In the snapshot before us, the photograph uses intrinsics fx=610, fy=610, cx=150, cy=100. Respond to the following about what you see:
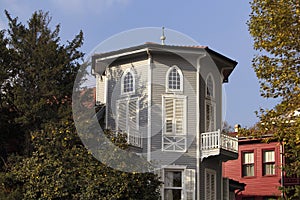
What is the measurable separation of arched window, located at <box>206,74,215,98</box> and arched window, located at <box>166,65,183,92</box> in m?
1.49

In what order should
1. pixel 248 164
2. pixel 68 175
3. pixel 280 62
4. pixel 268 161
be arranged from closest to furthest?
1. pixel 280 62
2. pixel 68 175
3. pixel 268 161
4. pixel 248 164

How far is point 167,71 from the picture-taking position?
27031mm

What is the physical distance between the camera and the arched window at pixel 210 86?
28.0m

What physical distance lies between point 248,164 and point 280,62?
20.0 meters

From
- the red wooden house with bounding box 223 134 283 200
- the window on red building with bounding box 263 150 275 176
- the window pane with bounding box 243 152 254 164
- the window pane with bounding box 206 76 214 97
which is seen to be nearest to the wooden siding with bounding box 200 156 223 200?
the window pane with bounding box 206 76 214 97

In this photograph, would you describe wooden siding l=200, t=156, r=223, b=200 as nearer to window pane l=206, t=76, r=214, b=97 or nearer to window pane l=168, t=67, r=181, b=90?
window pane l=206, t=76, r=214, b=97

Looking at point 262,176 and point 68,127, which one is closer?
point 68,127

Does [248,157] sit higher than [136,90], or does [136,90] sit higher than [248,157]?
[136,90]

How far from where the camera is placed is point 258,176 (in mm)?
35312

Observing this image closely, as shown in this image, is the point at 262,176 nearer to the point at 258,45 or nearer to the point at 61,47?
the point at 61,47

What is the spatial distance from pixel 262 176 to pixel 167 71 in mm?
11467

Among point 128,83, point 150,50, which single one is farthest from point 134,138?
point 150,50

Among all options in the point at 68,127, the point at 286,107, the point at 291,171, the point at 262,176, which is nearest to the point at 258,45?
the point at 286,107

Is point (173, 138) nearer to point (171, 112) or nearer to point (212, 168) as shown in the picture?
point (171, 112)
